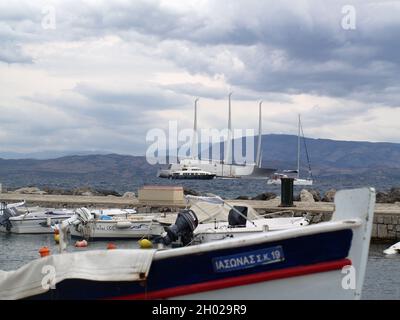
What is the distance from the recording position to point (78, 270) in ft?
30.4

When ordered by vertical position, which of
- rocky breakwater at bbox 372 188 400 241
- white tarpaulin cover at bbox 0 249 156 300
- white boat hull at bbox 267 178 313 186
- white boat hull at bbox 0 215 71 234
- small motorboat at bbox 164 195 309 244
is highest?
white tarpaulin cover at bbox 0 249 156 300

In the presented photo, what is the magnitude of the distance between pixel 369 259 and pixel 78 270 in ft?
58.2

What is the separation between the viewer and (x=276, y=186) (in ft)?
412

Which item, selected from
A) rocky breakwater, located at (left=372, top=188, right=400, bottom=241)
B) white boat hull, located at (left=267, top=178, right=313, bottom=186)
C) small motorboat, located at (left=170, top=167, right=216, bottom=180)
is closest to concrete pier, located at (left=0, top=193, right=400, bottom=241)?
rocky breakwater, located at (left=372, top=188, right=400, bottom=241)

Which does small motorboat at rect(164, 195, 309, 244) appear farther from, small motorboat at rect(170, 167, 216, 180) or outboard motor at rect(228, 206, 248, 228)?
small motorboat at rect(170, 167, 216, 180)

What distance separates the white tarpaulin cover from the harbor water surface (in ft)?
35.3

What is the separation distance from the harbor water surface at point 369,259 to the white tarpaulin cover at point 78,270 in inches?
424

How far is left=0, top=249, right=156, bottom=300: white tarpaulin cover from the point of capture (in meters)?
9.09

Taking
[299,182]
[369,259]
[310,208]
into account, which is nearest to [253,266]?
[369,259]

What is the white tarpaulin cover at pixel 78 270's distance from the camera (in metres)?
9.09

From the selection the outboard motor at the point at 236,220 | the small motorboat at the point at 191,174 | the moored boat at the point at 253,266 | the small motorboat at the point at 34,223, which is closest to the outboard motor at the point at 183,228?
the outboard motor at the point at 236,220
